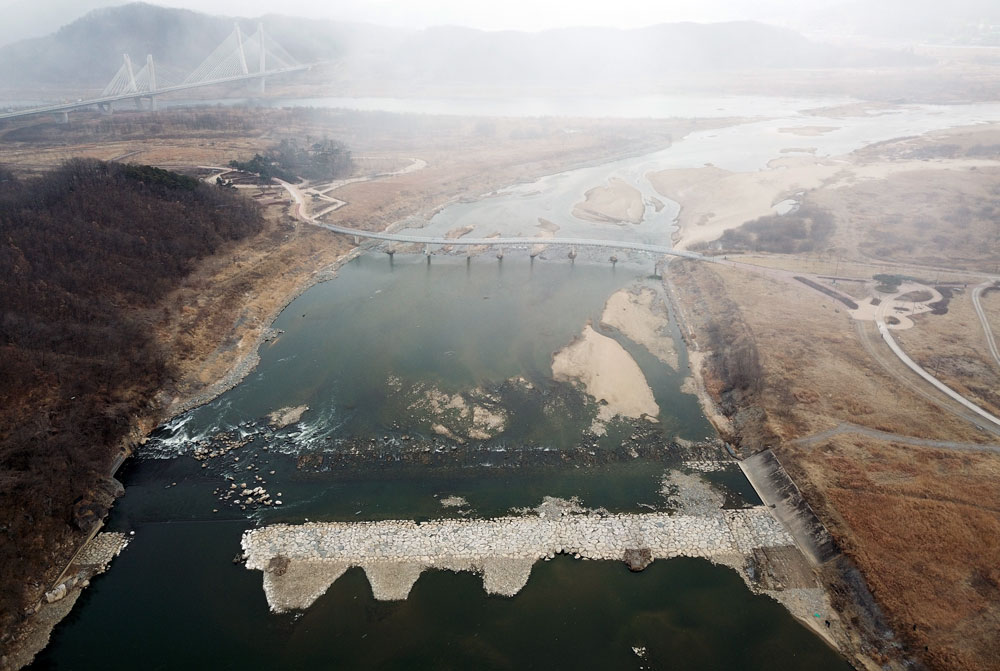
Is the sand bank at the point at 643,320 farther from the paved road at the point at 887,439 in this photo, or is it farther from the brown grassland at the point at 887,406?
the paved road at the point at 887,439

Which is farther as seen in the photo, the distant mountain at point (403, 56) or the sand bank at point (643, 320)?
the distant mountain at point (403, 56)

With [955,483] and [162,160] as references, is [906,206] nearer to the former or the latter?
[955,483]

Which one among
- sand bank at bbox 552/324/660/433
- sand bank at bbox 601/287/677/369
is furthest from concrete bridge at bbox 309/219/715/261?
sand bank at bbox 552/324/660/433

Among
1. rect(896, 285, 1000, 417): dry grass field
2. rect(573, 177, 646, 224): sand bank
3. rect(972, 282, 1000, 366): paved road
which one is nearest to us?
rect(896, 285, 1000, 417): dry grass field

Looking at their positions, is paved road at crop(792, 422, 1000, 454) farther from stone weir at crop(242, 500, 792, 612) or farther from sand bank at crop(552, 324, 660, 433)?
sand bank at crop(552, 324, 660, 433)

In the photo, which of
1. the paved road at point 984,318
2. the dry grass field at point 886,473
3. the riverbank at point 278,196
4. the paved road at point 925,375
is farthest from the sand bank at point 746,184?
the dry grass field at point 886,473

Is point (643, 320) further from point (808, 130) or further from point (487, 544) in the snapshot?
point (808, 130)

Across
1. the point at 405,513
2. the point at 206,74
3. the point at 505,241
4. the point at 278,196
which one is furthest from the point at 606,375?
the point at 206,74
